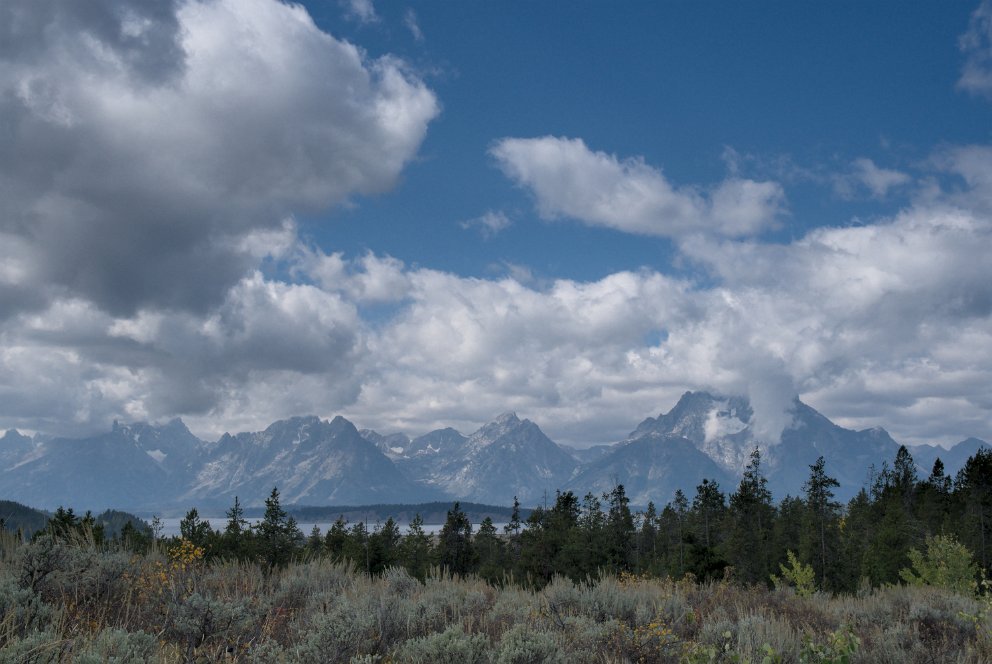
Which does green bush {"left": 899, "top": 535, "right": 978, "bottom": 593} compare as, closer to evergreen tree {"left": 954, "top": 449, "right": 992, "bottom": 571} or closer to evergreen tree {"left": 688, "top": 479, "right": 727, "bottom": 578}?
evergreen tree {"left": 954, "top": 449, "right": 992, "bottom": 571}

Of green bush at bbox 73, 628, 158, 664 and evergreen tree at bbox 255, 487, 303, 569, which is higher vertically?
green bush at bbox 73, 628, 158, 664

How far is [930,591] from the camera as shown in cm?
1541

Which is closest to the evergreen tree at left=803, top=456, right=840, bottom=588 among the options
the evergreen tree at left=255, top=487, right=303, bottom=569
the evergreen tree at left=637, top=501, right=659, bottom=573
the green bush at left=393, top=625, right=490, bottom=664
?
the evergreen tree at left=637, top=501, right=659, bottom=573

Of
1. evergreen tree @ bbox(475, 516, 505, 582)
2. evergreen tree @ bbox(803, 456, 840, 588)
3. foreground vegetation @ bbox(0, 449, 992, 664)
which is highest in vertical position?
foreground vegetation @ bbox(0, 449, 992, 664)

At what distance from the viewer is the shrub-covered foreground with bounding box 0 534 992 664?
24.6 ft

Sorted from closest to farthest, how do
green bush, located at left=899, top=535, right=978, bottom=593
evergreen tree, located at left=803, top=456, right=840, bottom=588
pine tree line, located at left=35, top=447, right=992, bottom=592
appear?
1. green bush, located at left=899, top=535, right=978, bottom=593
2. evergreen tree, located at left=803, top=456, right=840, bottom=588
3. pine tree line, located at left=35, top=447, right=992, bottom=592

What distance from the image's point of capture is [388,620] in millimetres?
9336

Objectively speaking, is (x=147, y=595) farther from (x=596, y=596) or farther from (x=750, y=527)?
(x=750, y=527)

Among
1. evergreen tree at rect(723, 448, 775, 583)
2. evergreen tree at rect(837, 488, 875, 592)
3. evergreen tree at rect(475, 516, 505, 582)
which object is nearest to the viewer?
evergreen tree at rect(837, 488, 875, 592)

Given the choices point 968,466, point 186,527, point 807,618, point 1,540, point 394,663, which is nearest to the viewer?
point 394,663

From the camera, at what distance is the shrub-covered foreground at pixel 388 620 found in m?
7.49

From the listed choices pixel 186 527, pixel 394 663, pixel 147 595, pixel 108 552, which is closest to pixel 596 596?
pixel 394 663

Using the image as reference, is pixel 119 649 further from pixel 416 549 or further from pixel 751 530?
pixel 416 549

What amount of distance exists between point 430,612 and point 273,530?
10039cm
